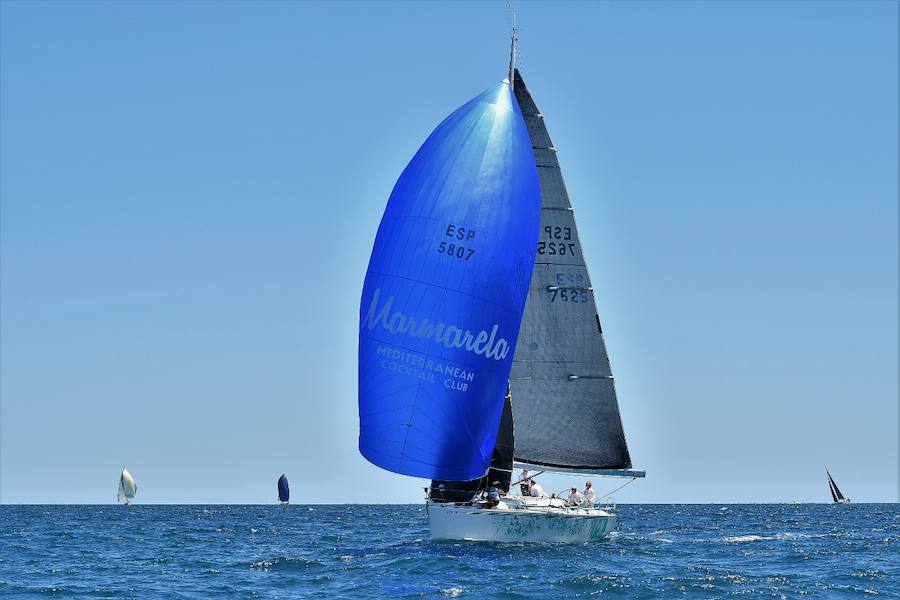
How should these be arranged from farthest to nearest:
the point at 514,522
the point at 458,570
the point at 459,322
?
the point at 514,522 < the point at 459,322 < the point at 458,570

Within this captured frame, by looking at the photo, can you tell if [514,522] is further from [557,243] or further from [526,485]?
[557,243]

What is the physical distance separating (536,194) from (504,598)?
13.2 m

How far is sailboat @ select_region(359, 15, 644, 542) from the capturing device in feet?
113

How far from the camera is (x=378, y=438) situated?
3475 cm

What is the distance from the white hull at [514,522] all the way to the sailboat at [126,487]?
104 metres

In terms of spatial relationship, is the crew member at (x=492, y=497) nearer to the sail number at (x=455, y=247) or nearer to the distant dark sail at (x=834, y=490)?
the sail number at (x=455, y=247)

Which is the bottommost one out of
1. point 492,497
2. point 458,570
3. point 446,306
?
point 458,570

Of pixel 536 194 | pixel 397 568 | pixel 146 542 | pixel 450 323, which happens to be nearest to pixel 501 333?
pixel 450 323

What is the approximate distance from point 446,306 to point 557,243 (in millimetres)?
6279

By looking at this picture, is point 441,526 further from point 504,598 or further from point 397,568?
point 504,598

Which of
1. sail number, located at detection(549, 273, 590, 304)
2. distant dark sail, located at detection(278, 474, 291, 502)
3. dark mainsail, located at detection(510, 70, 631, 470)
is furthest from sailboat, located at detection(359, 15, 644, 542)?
distant dark sail, located at detection(278, 474, 291, 502)

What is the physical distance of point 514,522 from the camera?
116 feet

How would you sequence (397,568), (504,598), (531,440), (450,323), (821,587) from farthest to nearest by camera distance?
(531,440) → (450,323) → (397,568) → (821,587) → (504,598)

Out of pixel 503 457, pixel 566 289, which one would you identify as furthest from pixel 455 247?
pixel 503 457
